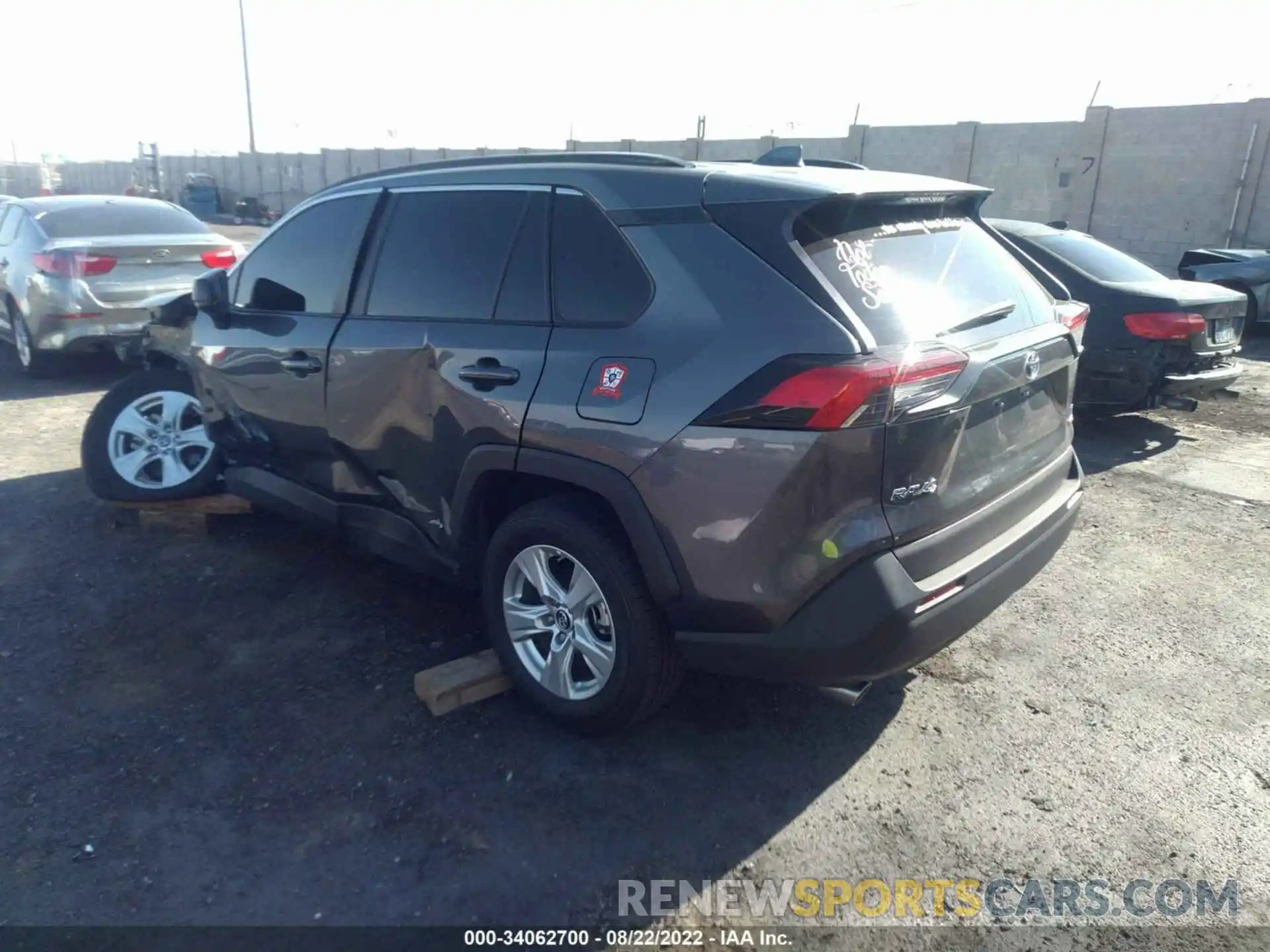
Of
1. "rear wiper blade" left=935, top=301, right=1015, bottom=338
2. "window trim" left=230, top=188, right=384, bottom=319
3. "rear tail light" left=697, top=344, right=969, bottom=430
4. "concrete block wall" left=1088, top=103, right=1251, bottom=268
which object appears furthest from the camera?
"concrete block wall" left=1088, top=103, right=1251, bottom=268

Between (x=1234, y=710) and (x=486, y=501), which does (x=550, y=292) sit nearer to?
(x=486, y=501)

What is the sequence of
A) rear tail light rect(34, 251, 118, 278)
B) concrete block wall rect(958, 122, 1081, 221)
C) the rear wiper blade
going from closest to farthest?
the rear wiper blade < rear tail light rect(34, 251, 118, 278) < concrete block wall rect(958, 122, 1081, 221)

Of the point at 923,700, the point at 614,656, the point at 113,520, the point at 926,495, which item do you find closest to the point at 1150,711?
the point at 923,700

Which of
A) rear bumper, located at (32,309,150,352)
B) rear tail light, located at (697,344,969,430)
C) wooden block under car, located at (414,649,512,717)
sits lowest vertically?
wooden block under car, located at (414,649,512,717)

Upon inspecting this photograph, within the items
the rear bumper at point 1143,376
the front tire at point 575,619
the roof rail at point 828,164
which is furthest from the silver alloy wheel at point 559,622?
the rear bumper at point 1143,376

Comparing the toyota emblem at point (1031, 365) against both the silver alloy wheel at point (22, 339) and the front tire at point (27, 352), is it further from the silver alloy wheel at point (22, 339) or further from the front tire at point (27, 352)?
the silver alloy wheel at point (22, 339)

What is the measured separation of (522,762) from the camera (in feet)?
10.5

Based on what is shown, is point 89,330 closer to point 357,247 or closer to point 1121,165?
point 357,247

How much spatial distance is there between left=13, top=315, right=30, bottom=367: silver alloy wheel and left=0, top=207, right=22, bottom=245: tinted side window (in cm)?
89

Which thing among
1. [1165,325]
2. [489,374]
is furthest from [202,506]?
[1165,325]

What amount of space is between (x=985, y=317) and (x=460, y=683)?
7.32 feet

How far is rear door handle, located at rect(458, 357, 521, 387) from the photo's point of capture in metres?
3.19

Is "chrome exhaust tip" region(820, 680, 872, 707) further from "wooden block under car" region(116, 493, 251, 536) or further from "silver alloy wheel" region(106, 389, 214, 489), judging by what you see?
"silver alloy wheel" region(106, 389, 214, 489)

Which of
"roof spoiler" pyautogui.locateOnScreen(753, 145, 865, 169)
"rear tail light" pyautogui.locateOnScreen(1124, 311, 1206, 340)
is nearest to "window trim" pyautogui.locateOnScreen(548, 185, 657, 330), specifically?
"roof spoiler" pyautogui.locateOnScreen(753, 145, 865, 169)
